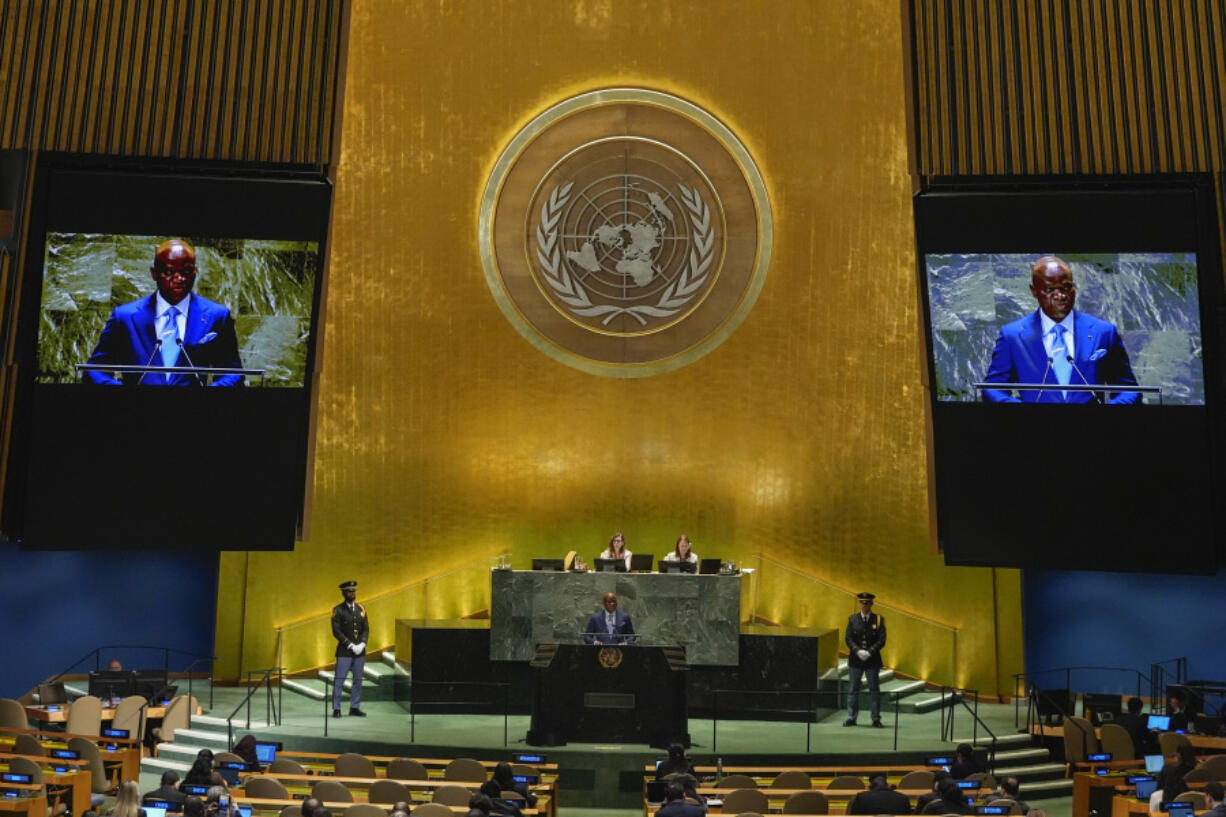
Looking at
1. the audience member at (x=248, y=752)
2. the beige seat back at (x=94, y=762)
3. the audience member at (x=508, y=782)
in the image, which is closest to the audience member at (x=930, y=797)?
the audience member at (x=508, y=782)

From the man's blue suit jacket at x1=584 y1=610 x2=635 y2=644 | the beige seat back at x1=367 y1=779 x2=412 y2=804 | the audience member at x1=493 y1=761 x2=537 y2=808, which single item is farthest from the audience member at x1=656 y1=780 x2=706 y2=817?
the man's blue suit jacket at x1=584 y1=610 x2=635 y2=644

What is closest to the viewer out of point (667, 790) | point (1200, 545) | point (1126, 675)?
point (667, 790)

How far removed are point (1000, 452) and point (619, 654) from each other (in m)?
4.26

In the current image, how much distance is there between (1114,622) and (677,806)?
934 centimetres

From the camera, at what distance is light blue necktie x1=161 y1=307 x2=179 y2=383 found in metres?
15.2

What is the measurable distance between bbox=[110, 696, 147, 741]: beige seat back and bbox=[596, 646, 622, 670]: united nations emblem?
13.1 ft

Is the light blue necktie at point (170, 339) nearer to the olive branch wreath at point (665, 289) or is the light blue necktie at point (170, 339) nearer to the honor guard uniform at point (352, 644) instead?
the honor guard uniform at point (352, 644)

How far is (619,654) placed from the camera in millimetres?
13578

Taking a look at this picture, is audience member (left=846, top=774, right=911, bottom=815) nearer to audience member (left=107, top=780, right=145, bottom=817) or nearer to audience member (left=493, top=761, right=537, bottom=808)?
audience member (left=493, top=761, right=537, bottom=808)

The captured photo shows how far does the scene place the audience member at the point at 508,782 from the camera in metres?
9.96

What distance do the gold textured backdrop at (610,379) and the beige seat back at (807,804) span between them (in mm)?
6962

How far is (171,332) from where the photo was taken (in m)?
15.2

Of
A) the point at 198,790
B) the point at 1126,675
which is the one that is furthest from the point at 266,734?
the point at 1126,675

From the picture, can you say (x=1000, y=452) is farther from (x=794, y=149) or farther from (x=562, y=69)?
(x=562, y=69)
